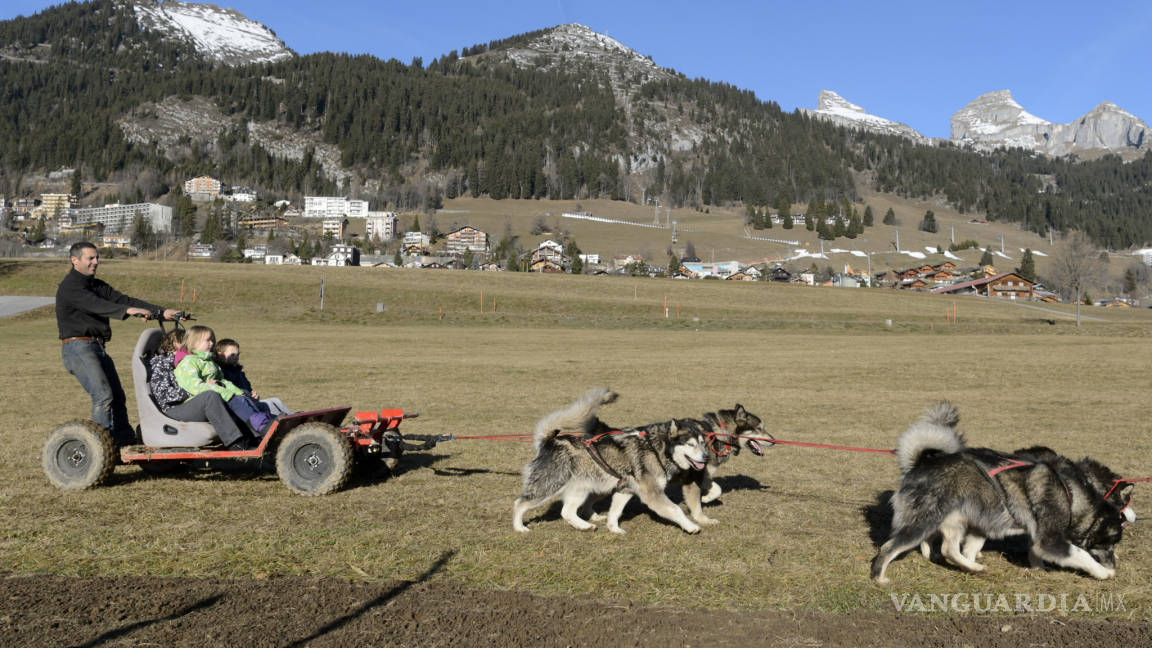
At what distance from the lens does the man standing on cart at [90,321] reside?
8.61m

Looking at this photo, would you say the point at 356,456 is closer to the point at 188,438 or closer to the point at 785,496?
the point at 188,438

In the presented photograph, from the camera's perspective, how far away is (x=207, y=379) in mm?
8867

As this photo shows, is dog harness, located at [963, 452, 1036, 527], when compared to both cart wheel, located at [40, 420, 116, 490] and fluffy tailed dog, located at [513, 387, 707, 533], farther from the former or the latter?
cart wheel, located at [40, 420, 116, 490]

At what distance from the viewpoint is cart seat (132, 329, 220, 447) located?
8703 mm

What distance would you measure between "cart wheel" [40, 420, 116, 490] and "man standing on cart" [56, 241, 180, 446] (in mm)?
260

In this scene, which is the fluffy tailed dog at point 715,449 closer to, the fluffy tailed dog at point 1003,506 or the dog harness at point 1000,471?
the fluffy tailed dog at point 1003,506

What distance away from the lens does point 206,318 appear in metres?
53.6

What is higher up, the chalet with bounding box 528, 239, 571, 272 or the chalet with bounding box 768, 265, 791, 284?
the chalet with bounding box 528, 239, 571, 272

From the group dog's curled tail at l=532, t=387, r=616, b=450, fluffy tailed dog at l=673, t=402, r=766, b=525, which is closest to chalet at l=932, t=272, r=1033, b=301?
fluffy tailed dog at l=673, t=402, r=766, b=525

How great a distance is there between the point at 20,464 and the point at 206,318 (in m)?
47.2

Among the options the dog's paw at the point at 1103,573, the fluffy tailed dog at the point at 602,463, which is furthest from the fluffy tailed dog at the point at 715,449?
the dog's paw at the point at 1103,573

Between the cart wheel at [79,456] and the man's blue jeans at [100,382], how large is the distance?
0.80 ft

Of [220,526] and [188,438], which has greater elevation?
[188,438]

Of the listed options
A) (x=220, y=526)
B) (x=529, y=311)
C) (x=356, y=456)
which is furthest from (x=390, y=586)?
(x=529, y=311)
